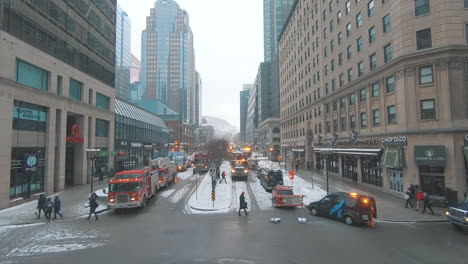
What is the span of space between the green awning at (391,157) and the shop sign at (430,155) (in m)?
2.07

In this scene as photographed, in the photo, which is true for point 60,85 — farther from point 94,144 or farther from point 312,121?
point 312,121

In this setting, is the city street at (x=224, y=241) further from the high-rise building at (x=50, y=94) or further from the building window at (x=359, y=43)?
the building window at (x=359, y=43)

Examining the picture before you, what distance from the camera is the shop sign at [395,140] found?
22889mm

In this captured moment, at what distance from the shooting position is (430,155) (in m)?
20.9

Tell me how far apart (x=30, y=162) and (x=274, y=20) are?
127869 mm

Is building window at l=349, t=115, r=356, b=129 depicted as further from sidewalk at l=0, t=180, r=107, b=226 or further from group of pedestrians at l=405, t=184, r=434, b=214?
sidewalk at l=0, t=180, r=107, b=226

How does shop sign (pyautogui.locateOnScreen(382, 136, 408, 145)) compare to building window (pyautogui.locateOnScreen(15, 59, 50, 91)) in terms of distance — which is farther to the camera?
shop sign (pyautogui.locateOnScreen(382, 136, 408, 145))

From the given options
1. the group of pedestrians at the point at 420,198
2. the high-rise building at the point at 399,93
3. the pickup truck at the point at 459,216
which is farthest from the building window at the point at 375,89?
the pickup truck at the point at 459,216

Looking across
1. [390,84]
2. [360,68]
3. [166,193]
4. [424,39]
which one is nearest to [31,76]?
[166,193]

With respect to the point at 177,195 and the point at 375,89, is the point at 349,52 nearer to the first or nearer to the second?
the point at 375,89

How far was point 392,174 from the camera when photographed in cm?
2536

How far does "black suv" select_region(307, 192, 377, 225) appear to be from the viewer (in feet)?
48.8

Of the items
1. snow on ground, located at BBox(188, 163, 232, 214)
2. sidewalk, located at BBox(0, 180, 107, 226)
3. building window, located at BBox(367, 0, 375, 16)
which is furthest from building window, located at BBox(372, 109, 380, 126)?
sidewalk, located at BBox(0, 180, 107, 226)

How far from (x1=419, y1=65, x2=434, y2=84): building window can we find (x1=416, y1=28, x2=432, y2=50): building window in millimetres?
1839
